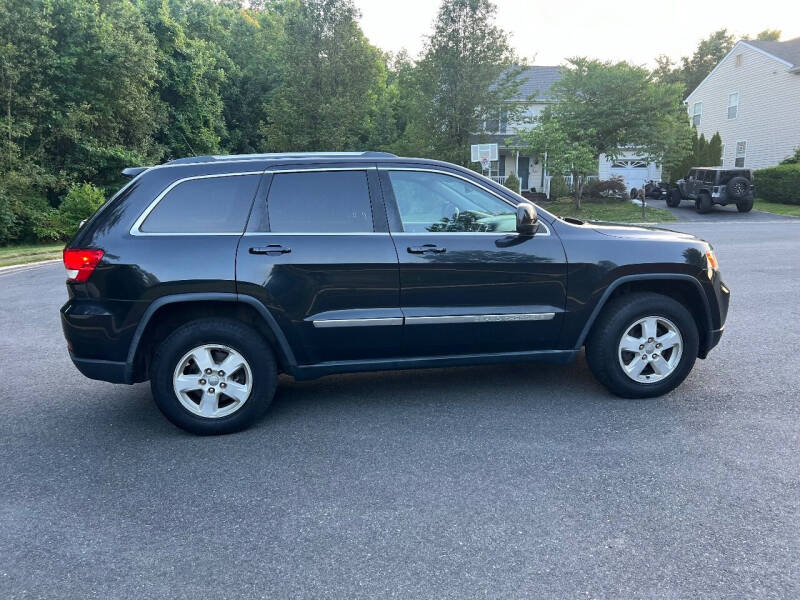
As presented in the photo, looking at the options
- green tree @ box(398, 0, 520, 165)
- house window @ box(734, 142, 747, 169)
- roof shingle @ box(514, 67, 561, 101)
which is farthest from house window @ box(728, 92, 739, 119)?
green tree @ box(398, 0, 520, 165)

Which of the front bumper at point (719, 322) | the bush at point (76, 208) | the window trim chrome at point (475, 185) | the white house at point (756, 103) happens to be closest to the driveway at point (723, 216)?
the white house at point (756, 103)

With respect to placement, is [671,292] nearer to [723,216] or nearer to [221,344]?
[221,344]

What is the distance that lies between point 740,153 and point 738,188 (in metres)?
13.2

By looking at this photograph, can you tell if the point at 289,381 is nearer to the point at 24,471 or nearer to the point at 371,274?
the point at 371,274

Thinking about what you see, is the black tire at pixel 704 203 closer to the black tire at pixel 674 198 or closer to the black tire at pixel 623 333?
the black tire at pixel 674 198

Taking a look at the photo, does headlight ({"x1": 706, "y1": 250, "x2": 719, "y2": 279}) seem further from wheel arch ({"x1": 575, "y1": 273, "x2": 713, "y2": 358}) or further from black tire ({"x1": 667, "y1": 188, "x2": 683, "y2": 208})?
black tire ({"x1": 667, "y1": 188, "x2": 683, "y2": 208})

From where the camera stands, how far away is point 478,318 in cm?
435

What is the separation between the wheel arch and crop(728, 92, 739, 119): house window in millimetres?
36433

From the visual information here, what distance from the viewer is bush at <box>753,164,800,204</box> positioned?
85.8 ft

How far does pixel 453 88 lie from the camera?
25.2 meters

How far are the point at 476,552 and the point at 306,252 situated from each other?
7.35 ft

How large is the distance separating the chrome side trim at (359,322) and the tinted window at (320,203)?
62 centimetres

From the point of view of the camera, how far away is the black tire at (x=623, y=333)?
450 centimetres

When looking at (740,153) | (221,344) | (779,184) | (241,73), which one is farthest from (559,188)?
(221,344)
